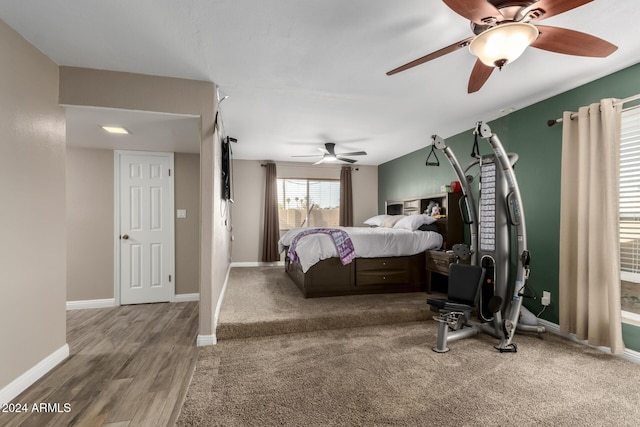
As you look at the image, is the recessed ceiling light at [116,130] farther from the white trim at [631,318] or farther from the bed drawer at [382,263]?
the white trim at [631,318]

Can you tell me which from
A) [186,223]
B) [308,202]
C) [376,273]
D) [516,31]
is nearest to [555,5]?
[516,31]

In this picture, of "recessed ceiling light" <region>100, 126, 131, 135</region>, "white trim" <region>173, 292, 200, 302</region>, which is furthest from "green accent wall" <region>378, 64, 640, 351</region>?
"recessed ceiling light" <region>100, 126, 131, 135</region>

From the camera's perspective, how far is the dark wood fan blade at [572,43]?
155cm

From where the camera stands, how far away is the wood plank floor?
70.4 inches

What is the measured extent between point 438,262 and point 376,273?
818 millimetres

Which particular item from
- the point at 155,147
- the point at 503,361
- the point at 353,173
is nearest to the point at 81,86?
the point at 155,147

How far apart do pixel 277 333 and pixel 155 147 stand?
2.92 meters

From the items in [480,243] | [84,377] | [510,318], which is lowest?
[84,377]

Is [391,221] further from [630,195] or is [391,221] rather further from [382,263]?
[630,195]

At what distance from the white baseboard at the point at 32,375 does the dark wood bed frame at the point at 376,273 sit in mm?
2408

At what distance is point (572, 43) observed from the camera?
5.40ft

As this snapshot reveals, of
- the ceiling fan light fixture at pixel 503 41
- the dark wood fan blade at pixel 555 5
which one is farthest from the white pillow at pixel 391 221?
the dark wood fan blade at pixel 555 5

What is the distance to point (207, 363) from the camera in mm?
2391

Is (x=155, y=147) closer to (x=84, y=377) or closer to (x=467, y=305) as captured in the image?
(x=84, y=377)
